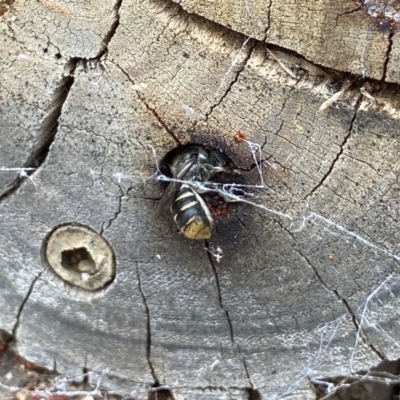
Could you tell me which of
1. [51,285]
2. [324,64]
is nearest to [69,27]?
[324,64]

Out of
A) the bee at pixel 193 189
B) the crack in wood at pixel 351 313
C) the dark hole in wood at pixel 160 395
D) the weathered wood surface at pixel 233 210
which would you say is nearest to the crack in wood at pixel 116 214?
the weathered wood surface at pixel 233 210

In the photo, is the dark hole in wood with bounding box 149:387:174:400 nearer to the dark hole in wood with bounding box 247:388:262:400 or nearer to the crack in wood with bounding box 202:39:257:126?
the dark hole in wood with bounding box 247:388:262:400

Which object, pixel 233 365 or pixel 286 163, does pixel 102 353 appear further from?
pixel 286 163

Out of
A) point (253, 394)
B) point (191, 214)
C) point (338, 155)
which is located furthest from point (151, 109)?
point (253, 394)

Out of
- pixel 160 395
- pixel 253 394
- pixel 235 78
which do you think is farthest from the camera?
pixel 160 395

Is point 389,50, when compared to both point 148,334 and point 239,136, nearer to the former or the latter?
point 239,136

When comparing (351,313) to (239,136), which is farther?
(351,313)
